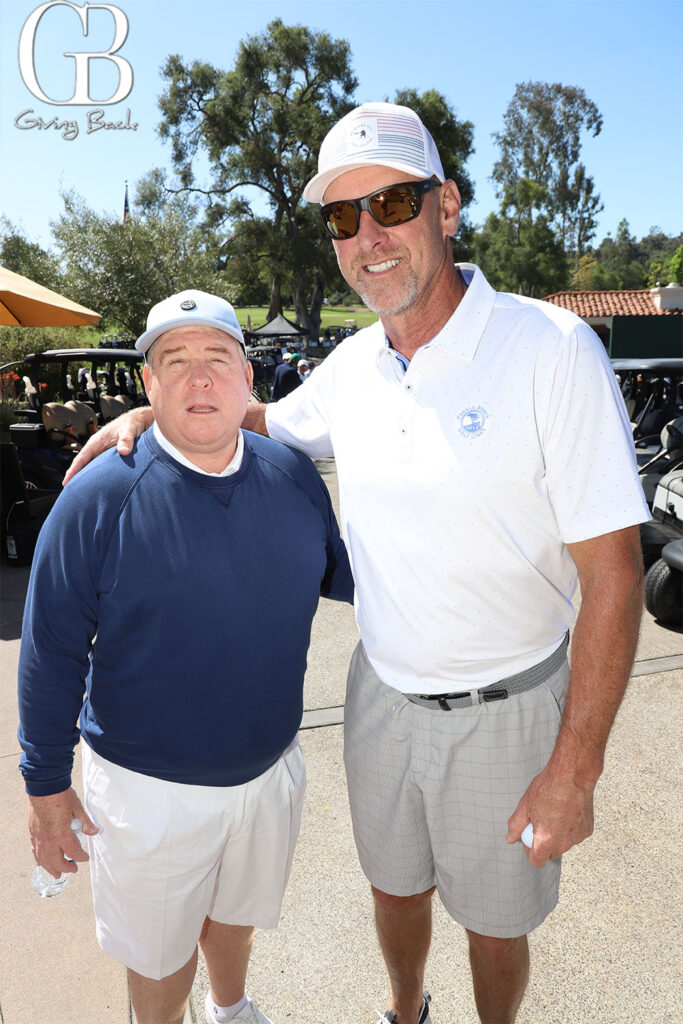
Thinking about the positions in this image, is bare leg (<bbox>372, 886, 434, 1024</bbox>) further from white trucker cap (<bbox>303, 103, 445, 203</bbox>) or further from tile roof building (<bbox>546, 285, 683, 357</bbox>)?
tile roof building (<bbox>546, 285, 683, 357</bbox>)

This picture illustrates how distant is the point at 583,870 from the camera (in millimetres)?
2816

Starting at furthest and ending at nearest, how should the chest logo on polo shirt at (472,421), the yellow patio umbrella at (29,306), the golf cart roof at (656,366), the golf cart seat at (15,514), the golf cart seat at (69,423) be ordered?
the yellow patio umbrella at (29,306) < the golf cart seat at (69,423) < the golf cart roof at (656,366) < the golf cart seat at (15,514) < the chest logo on polo shirt at (472,421)

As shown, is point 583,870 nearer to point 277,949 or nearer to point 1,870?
point 277,949

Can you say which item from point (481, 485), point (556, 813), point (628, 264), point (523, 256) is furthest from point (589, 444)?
point (628, 264)

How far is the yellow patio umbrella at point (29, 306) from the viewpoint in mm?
9852

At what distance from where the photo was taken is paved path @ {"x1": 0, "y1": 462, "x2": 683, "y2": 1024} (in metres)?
2.24

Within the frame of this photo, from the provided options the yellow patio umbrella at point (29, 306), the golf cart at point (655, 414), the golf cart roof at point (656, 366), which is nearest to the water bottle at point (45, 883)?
the golf cart at point (655, 414)

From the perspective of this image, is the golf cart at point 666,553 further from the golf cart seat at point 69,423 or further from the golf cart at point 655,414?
the golf cart seat at point 69,423

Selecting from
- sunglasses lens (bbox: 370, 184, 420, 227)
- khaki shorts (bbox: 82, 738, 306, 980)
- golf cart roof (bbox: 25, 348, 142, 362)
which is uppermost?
sunglasses lens (bbox: 370, 184, 420, 227)

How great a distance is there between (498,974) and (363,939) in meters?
0.70

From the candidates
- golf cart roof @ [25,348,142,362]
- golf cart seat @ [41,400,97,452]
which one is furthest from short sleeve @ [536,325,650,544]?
golf cart roof @ [25,348,142,362]

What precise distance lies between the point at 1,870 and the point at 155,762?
159cm

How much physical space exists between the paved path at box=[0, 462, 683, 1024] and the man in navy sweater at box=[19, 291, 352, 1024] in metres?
0.52

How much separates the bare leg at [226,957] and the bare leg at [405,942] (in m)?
0.38
